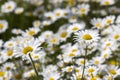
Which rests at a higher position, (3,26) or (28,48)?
(3,26)

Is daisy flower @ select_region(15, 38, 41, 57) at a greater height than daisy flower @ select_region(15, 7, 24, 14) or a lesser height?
lesser

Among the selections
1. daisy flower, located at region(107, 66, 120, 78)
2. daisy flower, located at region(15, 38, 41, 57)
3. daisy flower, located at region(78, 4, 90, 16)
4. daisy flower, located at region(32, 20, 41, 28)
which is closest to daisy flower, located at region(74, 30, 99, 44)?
daisy flower, located at region(15, 38, 41, 57)

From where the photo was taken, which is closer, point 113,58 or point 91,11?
point 113,58

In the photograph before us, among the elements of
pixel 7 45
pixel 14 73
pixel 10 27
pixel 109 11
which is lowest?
pixel 14 73

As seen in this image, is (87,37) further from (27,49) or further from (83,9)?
(83,9)

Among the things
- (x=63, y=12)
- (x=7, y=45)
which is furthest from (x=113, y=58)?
(x=63, y=12)

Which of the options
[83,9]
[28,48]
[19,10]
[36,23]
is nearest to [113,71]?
[28,48]

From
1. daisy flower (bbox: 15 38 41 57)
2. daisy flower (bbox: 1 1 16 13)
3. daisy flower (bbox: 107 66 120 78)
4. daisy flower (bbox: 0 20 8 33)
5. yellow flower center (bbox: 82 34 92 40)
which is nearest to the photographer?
daisy flower (bbox: 15 38 41 57)

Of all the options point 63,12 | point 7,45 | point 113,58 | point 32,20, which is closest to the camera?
point 113,58

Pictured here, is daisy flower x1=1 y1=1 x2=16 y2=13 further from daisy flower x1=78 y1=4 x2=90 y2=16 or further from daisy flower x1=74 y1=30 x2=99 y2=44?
daisy flower x1=74 y1=30 x2=99 y2=44

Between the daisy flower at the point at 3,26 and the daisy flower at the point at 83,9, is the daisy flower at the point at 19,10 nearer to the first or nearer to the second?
the daisy flower at the point at 3,26

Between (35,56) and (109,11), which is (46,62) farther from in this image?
(109,11)
